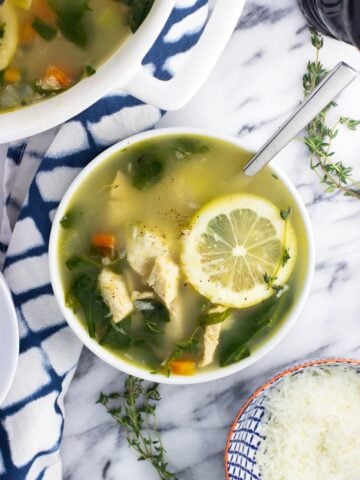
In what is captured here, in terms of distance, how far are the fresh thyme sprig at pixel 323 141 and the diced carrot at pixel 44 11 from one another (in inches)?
21.7

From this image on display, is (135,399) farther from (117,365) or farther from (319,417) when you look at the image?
(319,417)

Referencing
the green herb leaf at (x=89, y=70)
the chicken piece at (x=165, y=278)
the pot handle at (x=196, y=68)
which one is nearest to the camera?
the pot handle at (x=196, y=68)

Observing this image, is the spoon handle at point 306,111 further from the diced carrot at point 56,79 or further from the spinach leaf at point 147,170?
the diced carrot at point 56,79

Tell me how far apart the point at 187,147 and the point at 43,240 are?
34 cm

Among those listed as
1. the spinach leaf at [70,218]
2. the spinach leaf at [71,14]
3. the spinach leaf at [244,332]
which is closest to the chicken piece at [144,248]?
the spinach leaf at [70,218]

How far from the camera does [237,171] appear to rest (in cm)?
162

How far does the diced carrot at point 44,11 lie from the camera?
1.30 metres

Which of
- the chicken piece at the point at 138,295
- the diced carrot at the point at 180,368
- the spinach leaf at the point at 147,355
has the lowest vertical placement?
the diced carrot at the point at 180,368

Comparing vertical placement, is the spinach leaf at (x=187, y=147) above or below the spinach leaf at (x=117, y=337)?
above

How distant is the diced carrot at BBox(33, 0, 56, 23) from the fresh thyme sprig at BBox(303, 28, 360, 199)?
0.55 m

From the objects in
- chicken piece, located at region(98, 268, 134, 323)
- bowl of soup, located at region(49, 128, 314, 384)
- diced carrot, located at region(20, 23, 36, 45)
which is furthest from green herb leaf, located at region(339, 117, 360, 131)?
→ diced carrot, located at region(20, 23, 36, 45)

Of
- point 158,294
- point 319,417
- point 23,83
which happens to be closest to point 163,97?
point 23,83

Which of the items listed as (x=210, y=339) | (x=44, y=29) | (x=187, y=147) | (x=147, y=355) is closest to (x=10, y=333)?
(x=147, y=355)

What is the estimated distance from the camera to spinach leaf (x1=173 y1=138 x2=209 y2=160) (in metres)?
1.61
